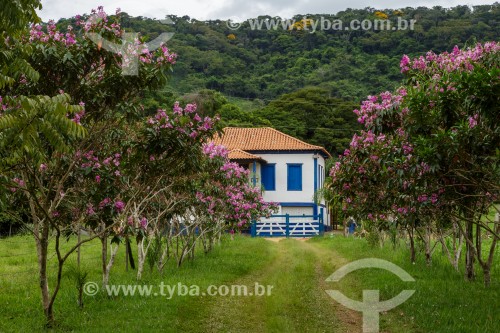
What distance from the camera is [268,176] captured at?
43.2 meters

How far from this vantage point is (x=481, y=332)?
845 centimetres

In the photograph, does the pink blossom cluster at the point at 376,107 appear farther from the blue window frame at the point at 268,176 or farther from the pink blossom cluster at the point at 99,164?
the blue window frame at the point at 268,176

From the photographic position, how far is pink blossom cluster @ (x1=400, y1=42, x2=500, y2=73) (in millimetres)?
9344

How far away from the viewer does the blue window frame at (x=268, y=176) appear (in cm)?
4291

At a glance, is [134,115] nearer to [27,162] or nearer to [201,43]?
[27,162]

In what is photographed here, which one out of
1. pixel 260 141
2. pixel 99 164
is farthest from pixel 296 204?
pixel 99 164

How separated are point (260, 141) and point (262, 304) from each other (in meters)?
33.3

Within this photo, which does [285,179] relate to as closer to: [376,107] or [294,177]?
[294,177]

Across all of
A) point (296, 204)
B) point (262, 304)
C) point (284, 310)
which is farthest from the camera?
point (296, 204)

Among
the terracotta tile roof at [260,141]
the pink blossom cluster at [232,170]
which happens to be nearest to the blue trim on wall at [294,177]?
the terracotta tile roof at [260,141]

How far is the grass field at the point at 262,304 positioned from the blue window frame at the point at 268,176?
2535cm

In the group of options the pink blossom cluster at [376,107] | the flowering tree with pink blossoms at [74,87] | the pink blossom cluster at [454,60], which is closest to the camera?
the flowering tree with pink blossoms at [74,87]

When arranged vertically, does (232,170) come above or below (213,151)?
below

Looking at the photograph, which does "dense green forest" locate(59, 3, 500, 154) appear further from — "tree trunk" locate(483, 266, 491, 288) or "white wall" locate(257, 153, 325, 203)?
"tree trunk" locate(483, 266, 491, 288)
